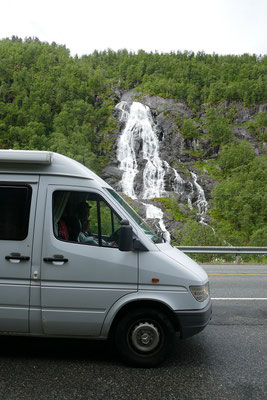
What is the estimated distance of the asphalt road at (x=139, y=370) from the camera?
12.0ft

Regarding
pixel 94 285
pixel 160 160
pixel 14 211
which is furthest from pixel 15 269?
pixel 160 160

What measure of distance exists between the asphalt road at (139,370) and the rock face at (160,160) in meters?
41.6

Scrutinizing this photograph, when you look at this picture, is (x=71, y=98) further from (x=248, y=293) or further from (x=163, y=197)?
(x=248, y=293)

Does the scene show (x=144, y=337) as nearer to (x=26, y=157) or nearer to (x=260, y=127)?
(x=26, y=157)

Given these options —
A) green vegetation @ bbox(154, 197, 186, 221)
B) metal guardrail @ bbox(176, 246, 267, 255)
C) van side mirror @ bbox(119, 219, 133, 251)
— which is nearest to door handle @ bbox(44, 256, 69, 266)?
van side mirror @ bbox(119, 219, 133, 251)

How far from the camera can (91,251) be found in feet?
14.0

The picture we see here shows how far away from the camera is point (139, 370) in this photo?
4199mm

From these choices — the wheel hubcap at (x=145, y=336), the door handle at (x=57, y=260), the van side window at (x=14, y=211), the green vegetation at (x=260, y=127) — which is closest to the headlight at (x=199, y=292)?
the wheel hubcap at (x=145, y=336)

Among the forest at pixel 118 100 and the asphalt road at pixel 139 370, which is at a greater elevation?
the forest at pixel 118 100

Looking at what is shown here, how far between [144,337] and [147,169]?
2230 inches

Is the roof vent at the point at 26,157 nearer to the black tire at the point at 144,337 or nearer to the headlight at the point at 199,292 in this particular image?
the black tire at the point at 144,337

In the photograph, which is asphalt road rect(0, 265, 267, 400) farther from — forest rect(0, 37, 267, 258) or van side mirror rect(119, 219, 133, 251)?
forest rect(0, 37, 267, 258)

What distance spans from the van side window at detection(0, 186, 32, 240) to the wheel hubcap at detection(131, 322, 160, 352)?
1712 millimetres

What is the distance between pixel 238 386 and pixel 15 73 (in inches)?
4424
